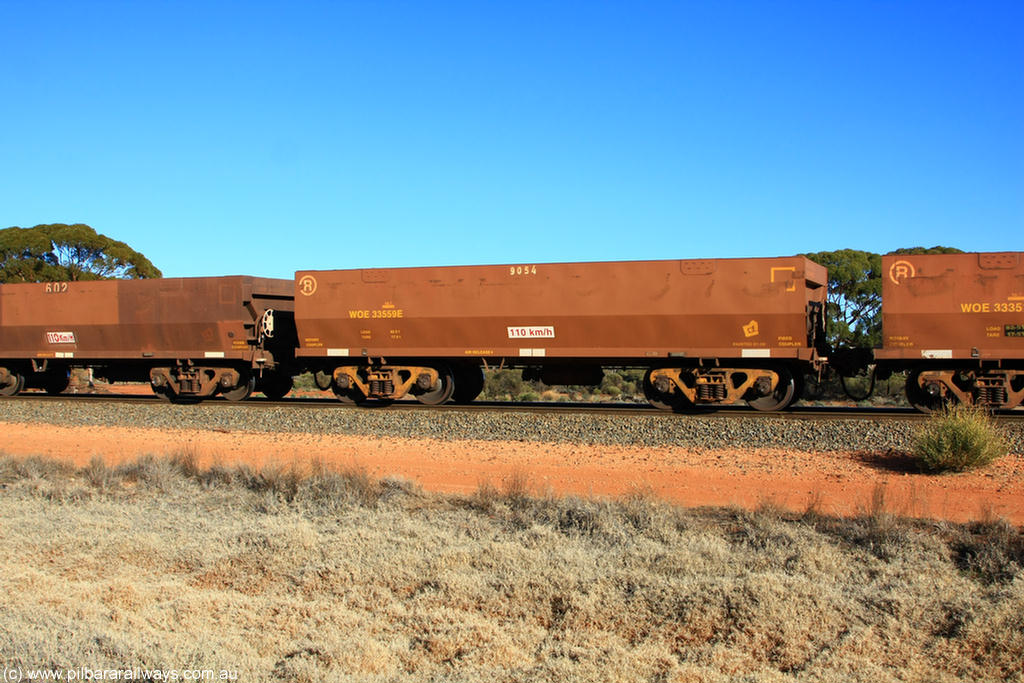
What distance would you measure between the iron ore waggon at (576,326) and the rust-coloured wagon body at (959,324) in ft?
5.39

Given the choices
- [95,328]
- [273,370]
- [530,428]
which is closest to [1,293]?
[95,328]

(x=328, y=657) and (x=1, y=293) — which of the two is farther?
(x=1, y=293)

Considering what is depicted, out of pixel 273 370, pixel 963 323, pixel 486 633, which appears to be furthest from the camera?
pixel 273 370

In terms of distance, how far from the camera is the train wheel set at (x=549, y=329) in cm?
1573

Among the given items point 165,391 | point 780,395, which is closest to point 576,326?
point 780,395

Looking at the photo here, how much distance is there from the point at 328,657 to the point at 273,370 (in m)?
16.6

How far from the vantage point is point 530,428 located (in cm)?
1552

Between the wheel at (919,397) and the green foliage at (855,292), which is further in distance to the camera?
the green foliage at (855,292)

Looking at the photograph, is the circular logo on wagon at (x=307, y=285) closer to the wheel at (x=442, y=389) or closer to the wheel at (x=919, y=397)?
the wheel at (x=442, y=389)

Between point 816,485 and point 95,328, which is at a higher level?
point 95,328

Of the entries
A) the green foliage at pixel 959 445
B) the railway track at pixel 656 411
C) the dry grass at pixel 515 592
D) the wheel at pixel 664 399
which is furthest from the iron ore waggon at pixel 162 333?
the green foliage at pixel 959 445

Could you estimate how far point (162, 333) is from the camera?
69.6 ft

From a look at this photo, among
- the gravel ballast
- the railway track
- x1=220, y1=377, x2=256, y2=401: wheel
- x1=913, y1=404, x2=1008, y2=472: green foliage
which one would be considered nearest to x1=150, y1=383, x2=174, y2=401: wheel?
the railway track

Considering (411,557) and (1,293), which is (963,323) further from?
(1,293)
